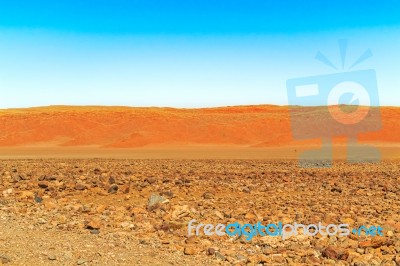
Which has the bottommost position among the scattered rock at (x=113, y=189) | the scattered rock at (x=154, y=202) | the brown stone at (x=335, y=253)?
the brown stone at (x=335, y=253)

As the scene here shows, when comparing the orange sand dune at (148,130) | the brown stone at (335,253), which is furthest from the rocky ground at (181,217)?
the orange sand dune at (148,130)

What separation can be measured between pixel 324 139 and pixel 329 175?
34.9 m

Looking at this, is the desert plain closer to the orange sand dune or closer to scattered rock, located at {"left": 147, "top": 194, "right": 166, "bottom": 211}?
scattered rock, located at {"left": 147, "top": 194, "right": 166, "bottom": 211}

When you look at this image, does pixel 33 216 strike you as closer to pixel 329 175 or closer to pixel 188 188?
pixel 188 188

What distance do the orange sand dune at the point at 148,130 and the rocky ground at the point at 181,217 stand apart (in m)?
34.5

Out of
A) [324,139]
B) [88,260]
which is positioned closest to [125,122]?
[324,139]

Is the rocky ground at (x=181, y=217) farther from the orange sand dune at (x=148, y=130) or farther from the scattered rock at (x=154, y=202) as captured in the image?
the orange sand dune at (x=148, y=130)

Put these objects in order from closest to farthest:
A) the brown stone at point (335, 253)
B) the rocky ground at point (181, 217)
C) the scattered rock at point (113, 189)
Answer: the brown stone at point (335, 253)
the rocky ground at point (181, 217)
the scattered rock at point (113, 189)

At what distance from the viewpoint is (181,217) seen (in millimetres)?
10078

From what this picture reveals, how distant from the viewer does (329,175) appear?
60.4 ft

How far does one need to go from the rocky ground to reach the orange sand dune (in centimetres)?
3455

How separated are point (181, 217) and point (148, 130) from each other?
48559mm

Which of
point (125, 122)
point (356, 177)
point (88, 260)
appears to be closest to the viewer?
point (88, 260)

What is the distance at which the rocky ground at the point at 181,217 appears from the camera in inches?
297
